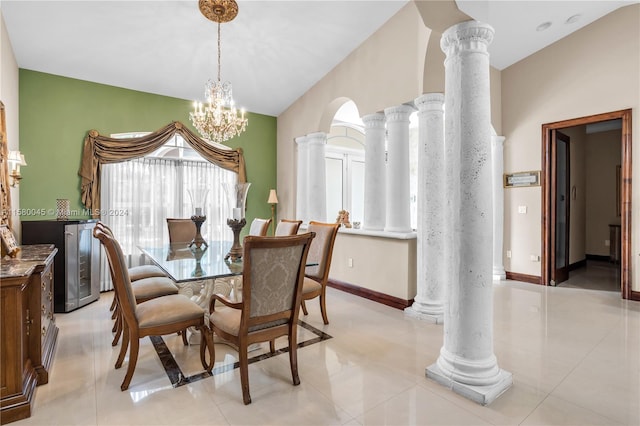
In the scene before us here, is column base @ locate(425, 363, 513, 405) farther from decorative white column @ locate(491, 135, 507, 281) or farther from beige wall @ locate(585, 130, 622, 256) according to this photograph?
beige wall @ locate(585, 130, 622, 256)

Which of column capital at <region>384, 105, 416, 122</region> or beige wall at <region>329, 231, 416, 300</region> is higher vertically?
column capital at <region>384, 105, 416, 122</region>

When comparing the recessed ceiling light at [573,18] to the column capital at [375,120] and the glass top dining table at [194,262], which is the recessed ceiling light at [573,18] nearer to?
the column capital at [375,120]

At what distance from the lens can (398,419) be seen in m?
1.85

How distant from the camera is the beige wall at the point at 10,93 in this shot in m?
3.12

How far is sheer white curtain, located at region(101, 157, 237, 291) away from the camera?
183 inches

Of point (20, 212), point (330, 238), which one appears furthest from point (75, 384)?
point (20, 212)

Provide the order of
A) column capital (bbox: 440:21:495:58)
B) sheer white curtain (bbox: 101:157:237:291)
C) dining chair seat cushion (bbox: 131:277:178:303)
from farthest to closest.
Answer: sheer white curtain (bbox: 101:157:237:291), dining chair seat cushion (bbox: 131:277:178:303), column capital (bbox: 440:21:495:58)

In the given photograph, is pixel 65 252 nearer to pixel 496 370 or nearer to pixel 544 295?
pixel 496 370

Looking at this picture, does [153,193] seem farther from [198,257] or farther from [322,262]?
[322,262]

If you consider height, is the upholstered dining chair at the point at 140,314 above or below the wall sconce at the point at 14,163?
below

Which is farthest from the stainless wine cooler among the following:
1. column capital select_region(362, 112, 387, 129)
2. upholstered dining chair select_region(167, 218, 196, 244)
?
column capital select_region(362, 112, 387, 129)

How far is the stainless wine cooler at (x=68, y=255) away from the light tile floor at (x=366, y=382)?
335 millimetres

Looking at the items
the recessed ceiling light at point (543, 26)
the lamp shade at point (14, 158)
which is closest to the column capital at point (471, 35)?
the recessed ceiling light at point (543, 26)

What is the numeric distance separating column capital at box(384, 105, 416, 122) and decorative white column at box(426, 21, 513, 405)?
5.89 feet
